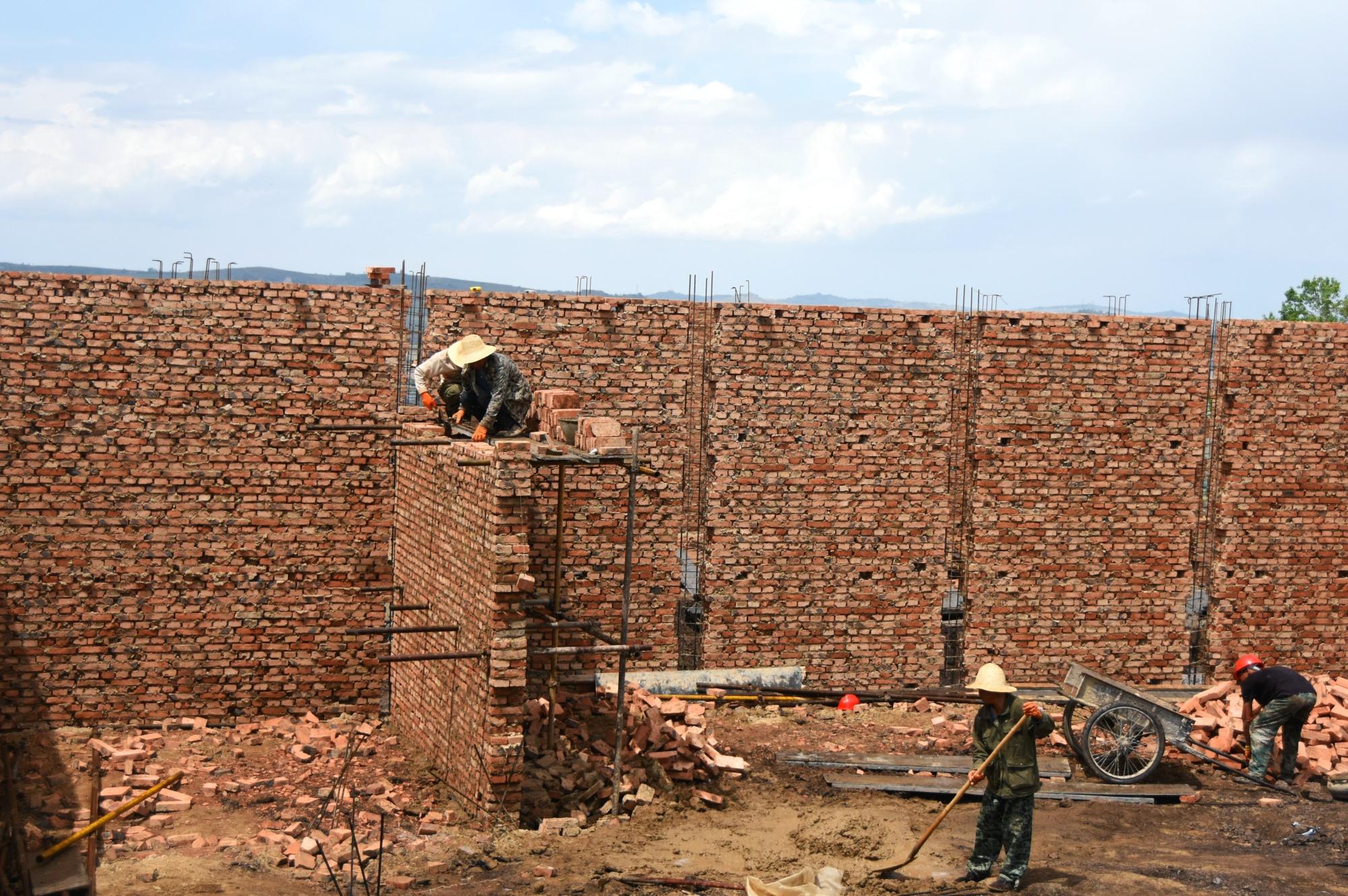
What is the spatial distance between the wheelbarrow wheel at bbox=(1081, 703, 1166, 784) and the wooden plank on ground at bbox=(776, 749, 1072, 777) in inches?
11.5

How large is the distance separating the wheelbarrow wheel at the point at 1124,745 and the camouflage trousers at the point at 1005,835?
2411mm

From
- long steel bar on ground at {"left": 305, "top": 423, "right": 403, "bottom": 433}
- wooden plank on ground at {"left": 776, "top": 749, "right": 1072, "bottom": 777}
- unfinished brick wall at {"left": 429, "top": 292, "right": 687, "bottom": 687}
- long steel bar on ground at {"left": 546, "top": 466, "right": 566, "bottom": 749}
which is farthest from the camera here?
unfinished brick wall at {"left": 429, "top": 292, "right": 687, "bottom": 687}

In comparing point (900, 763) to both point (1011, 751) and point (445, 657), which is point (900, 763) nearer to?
point (1011, 751)

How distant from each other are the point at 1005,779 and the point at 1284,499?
24.0 feet

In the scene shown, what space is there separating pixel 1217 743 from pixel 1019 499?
10.2 feet

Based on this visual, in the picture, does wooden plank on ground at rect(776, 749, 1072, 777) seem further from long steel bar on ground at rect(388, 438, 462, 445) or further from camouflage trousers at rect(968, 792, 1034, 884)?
long steel bar on ground at rect(388, 438, 462, 445)

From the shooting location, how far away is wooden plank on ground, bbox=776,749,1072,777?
11.3 meters

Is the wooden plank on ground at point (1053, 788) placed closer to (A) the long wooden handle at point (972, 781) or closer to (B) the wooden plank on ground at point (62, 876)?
(A) the long wooden handle at point (972, 781)

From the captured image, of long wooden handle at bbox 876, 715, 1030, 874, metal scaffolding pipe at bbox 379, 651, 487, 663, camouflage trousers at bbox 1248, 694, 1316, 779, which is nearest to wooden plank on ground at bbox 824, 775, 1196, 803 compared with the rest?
camouflage trousers at bbox 1248, 694, 1316, 779

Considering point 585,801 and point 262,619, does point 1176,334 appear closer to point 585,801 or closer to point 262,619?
point 585,801

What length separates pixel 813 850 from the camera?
9617 mm

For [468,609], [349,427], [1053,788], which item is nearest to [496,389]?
[468,609]

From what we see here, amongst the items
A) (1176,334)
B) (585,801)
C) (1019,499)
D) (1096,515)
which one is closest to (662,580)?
(585,801)

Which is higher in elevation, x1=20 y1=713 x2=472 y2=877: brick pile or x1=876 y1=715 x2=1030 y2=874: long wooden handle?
x1=876 y1=715 x2=1030 y2=874: long wooden handle
